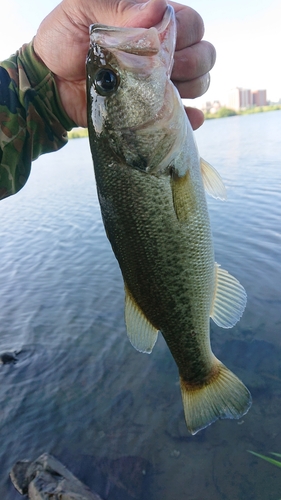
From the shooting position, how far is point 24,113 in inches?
122

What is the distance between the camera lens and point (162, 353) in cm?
676

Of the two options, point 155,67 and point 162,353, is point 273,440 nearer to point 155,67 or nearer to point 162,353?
point 162,353

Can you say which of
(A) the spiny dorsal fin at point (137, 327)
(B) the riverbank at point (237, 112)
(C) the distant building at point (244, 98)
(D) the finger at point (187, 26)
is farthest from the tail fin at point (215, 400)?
(C) the distant building at point (244, 98)

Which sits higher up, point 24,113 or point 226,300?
point 24,113

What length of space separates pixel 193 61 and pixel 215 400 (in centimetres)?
219

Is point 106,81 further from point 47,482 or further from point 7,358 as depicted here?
point 7,358

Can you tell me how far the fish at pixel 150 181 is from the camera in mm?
1872

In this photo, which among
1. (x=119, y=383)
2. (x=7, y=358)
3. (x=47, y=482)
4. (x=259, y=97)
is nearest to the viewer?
(x=47, y=482)

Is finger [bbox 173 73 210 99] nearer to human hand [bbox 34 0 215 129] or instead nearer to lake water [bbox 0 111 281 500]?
human hand [bbox 34 0 215 129]

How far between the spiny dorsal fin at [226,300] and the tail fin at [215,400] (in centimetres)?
40

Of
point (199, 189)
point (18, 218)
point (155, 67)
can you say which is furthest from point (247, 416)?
point (18, 218)

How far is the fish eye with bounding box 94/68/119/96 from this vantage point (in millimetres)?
1890

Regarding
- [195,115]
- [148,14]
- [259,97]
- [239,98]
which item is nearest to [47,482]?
[195,115]

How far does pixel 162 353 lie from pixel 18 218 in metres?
13.3
